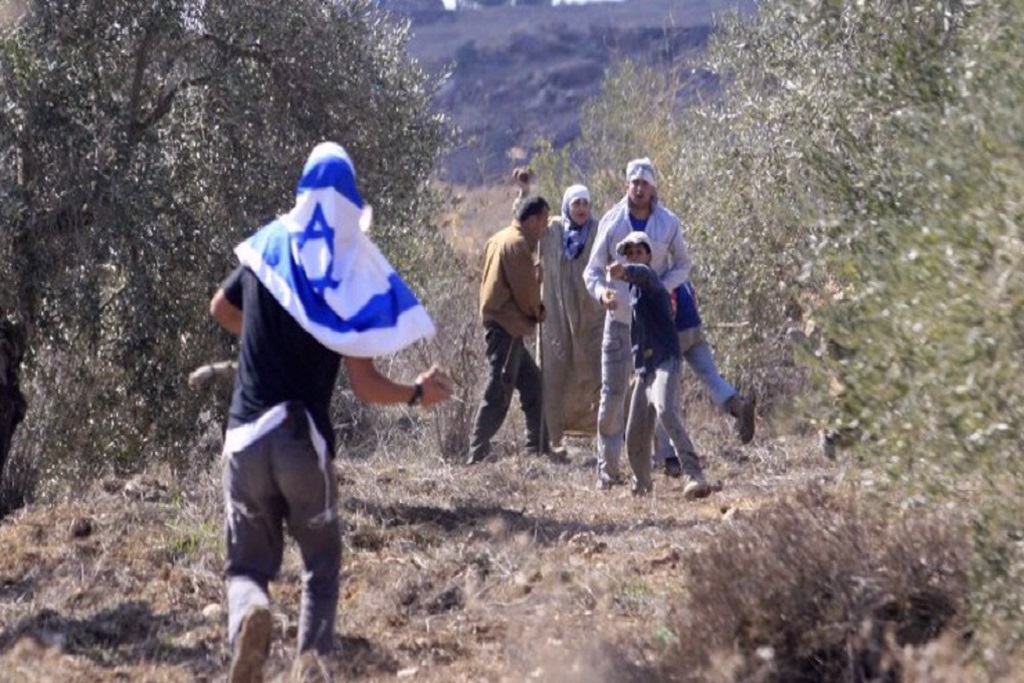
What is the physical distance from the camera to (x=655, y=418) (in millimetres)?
10141

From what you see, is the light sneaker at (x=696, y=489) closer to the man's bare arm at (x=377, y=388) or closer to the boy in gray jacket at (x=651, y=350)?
the boy in gray jacket at (x=651, y=350)

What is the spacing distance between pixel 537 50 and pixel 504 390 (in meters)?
46.0

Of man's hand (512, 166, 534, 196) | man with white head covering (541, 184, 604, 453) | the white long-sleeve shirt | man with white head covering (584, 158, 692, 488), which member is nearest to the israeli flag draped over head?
man with white head covering (584, 158, 692, 488)

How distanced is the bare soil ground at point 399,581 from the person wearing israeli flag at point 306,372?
507 mm

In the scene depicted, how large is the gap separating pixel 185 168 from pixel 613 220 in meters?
2.36

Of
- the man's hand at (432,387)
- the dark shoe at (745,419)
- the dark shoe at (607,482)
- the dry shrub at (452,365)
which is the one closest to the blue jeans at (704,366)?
the dark shoe at (745,419)

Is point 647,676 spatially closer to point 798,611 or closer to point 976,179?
point 798,611

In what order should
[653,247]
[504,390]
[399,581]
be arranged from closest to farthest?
[399,581] → [653,247] → [504,390]

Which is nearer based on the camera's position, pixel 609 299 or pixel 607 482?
pixel 609 299

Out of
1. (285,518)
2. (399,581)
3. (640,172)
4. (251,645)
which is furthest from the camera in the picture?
(640,172)

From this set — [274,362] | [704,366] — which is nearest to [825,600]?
[274,362]

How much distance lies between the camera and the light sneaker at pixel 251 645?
5.53 metres

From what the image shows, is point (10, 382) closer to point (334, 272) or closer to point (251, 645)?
point (334, 272)

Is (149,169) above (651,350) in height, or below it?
above
